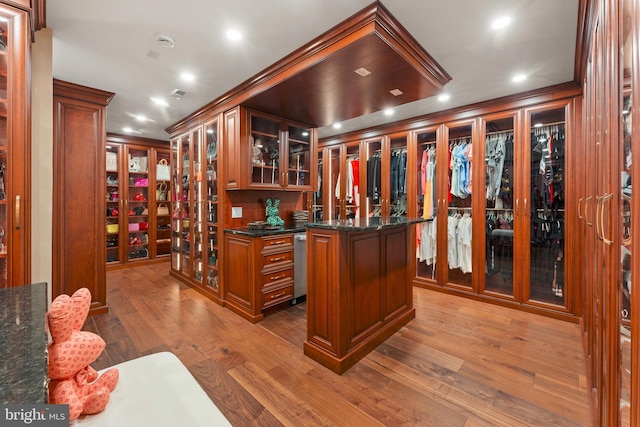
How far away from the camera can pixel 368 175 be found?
181 inches

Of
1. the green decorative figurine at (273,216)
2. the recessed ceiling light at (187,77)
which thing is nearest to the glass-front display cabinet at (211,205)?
the green decorative figurine at (273,216)

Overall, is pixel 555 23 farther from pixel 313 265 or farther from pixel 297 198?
pixel 297 198

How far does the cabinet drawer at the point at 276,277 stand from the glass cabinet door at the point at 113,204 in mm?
3638

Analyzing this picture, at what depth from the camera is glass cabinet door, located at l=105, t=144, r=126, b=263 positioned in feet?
16.6

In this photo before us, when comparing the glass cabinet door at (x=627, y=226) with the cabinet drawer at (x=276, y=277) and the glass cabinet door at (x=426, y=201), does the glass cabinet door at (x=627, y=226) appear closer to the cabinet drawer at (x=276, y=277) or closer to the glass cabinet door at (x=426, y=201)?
the cabinet drawer at (x=276, y=277)

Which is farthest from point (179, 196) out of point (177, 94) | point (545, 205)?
point (545, 205)

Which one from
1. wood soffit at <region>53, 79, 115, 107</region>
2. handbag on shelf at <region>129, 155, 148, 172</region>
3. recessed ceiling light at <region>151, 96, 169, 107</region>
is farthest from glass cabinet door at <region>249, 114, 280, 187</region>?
handbag on shelf at <region>129, 155, 148, 172</region>

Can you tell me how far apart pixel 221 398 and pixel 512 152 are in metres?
3.71

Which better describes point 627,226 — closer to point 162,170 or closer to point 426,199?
point 426,199

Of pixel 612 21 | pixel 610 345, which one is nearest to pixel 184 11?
pixel 612 21

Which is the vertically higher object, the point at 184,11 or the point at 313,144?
the point at 184,11

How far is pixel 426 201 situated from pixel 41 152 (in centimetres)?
402

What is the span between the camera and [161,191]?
18.5 feet

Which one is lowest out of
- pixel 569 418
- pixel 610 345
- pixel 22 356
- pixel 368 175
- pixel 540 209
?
pixel 569 418
